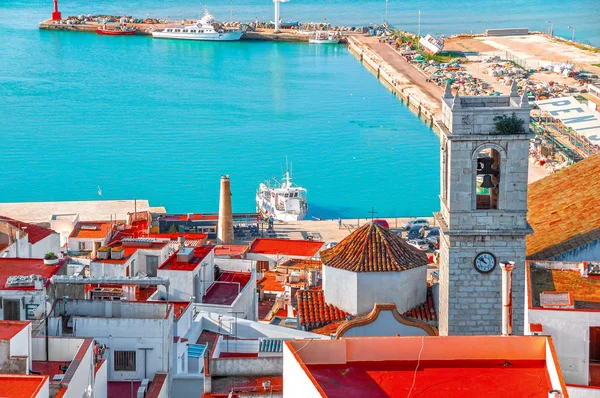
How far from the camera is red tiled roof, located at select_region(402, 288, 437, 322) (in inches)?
930

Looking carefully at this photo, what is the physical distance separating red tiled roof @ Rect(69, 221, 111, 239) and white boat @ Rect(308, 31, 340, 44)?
322 ft

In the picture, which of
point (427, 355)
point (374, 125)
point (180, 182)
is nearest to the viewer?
point (427, 355)

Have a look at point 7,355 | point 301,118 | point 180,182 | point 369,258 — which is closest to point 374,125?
point 301,118

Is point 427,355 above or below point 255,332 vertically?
above

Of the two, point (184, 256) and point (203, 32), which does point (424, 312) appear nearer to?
point (184, 256)

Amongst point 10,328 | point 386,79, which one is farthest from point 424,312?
point 386,79

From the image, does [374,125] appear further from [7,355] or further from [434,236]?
[7,355]

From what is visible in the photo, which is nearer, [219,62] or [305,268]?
[305,268]

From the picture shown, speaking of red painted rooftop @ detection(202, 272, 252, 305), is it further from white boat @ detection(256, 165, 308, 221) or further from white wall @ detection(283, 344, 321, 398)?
white boat @ detection(256, 165, 308, 221)

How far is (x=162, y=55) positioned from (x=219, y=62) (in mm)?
9063

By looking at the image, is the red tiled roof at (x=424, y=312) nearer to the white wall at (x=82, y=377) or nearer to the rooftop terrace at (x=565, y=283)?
the rooftop terrace at (x=565, y=283)

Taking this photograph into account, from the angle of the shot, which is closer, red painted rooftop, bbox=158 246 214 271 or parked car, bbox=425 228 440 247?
red painted rooftop, bbox=158 246 214 271

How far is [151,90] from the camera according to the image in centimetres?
10612

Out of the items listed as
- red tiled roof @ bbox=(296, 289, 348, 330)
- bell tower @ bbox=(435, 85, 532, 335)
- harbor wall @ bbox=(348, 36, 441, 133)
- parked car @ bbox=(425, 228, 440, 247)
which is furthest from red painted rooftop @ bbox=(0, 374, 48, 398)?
harbor wall @ bbox=(348, 36, 441, 133)
